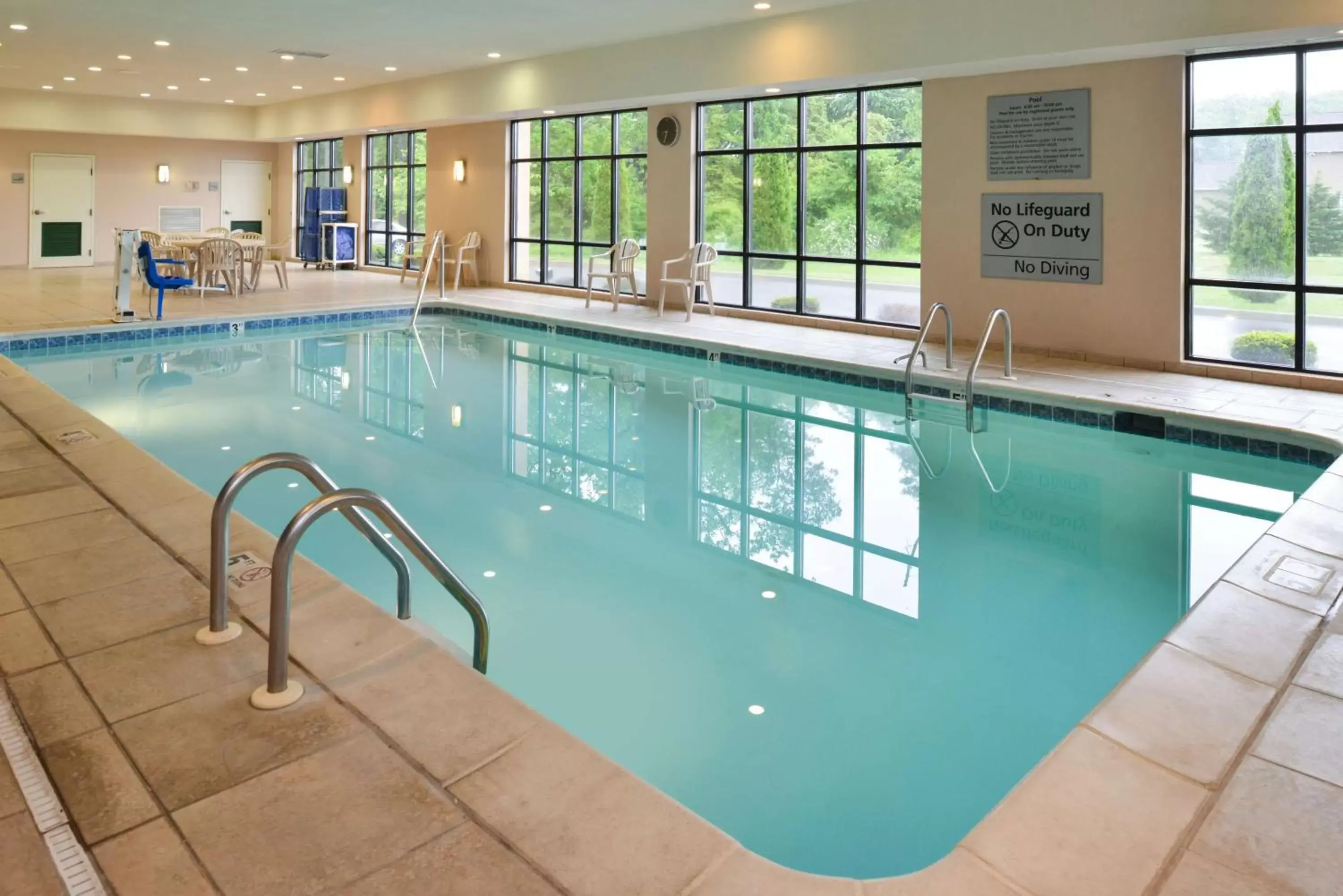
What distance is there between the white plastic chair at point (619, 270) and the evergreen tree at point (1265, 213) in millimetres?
6079

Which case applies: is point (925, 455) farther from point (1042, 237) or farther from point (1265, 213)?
point (1265, 213)

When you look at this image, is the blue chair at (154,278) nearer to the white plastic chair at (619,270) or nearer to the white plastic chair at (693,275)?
the white plastic chair at (619,270)

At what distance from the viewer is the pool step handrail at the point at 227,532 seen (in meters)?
2.45

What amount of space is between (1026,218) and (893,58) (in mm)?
1649

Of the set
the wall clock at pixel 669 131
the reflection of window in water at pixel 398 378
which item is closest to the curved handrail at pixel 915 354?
the reflection of window in water at pixel 398 378

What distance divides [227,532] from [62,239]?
17.4 m

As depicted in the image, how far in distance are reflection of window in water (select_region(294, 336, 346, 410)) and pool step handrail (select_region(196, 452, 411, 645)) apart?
4454 mm

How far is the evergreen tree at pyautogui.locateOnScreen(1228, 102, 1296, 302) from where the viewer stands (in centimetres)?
677

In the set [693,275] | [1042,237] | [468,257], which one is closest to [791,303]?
[693,275]

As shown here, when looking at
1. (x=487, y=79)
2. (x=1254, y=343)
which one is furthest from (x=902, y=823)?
(x=487, y=79)

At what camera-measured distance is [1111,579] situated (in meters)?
3.97

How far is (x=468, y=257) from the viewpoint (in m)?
14.1

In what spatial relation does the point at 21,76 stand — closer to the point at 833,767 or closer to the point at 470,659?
the point at 470,659

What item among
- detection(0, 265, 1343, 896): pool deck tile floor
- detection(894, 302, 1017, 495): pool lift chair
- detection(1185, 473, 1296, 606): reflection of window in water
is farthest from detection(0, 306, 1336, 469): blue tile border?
detection(0, 265, 1343, 896): pool deck tile floor
